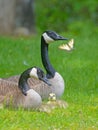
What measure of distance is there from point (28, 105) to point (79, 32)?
67.9 ft

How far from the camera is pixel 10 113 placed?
8.30 metres

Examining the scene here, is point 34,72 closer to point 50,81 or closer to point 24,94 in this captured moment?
point 24,94

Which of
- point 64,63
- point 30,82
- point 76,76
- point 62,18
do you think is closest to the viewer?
point 30,82

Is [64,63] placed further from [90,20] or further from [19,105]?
[90,20]

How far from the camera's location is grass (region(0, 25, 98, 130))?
26.3ft

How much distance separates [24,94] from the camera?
877 centimetres

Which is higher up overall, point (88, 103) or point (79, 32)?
point (79, 32)

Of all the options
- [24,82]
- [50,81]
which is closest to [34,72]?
[24,82]

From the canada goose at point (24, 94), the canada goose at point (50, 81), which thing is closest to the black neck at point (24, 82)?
the canada goose at point (24, 94)

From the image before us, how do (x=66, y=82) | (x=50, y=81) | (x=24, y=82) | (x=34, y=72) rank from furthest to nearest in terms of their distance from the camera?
(x=66, y=82), (x=50, y=81), (x=24, y=82), (x=34, y=72)

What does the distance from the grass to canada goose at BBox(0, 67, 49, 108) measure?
0.16 meters

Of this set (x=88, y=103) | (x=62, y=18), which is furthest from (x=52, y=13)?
(x=88, y=103)

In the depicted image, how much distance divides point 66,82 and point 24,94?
2.87 meters

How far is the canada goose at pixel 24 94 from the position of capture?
28.6 ft
